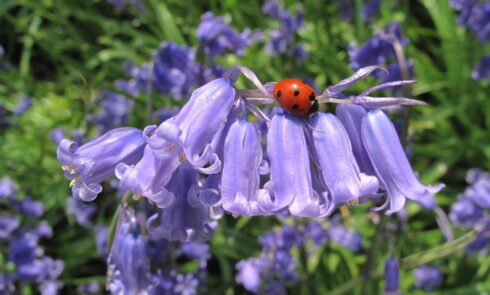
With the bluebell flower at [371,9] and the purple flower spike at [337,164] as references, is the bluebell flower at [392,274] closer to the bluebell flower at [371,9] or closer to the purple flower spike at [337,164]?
the purple flower spike at [337,164]

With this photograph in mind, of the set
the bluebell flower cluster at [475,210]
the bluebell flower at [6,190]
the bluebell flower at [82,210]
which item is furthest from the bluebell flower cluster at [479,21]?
the bluebell flower at [6,190]

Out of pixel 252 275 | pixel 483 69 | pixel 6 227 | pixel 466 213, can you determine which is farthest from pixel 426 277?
pixel 6 227

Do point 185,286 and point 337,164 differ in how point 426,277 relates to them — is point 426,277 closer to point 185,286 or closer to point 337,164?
point 185,286

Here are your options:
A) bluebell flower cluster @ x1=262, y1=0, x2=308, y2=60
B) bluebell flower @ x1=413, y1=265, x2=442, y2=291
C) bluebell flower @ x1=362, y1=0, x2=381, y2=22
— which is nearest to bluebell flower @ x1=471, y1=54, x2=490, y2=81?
bluebell flower @ x1=362, y1=0, x2=381, y2=22

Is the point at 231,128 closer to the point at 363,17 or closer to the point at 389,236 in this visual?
the point at 389,236

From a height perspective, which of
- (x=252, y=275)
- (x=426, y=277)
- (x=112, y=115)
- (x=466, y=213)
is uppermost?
(x=112, y=115)

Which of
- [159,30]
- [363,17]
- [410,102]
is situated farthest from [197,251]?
[159,30]
